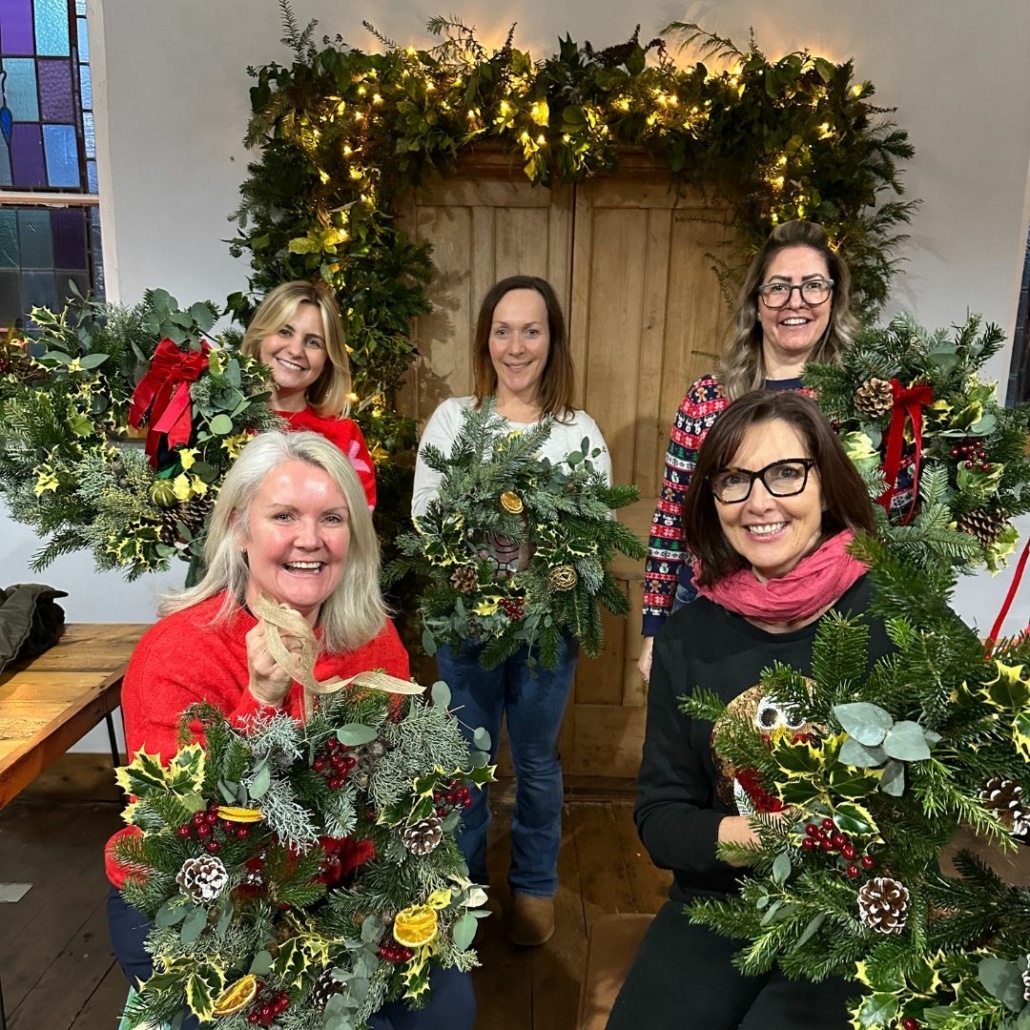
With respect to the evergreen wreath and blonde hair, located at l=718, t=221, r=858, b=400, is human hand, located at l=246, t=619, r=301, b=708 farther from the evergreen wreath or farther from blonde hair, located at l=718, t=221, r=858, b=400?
blonde hair, located at l=718, t=221, r=858, b=400

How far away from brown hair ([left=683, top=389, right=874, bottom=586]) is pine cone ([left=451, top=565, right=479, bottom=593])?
2.12 ft

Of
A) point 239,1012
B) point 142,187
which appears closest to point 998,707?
point 239,1012

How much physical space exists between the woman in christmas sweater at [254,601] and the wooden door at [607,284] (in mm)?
1555

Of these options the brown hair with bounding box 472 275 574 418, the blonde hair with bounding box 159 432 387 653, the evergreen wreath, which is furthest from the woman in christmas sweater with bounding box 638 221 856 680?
the evergreen wreath

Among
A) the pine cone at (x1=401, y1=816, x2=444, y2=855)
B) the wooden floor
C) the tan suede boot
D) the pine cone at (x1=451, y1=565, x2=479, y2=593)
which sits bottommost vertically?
the wooden floor

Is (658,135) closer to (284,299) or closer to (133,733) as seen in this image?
(284,299)

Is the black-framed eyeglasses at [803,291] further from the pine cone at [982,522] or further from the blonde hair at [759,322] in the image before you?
the pine cone at [982,522]

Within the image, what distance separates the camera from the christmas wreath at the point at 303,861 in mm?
1011

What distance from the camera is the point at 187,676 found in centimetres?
130

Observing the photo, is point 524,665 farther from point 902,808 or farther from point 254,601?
point 902,808

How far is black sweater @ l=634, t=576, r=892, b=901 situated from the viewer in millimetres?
1319

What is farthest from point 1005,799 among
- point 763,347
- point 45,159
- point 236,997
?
point 45,159

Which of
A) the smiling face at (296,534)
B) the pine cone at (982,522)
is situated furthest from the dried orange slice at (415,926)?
the pine cone at (982,522)

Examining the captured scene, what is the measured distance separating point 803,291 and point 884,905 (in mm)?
1413
